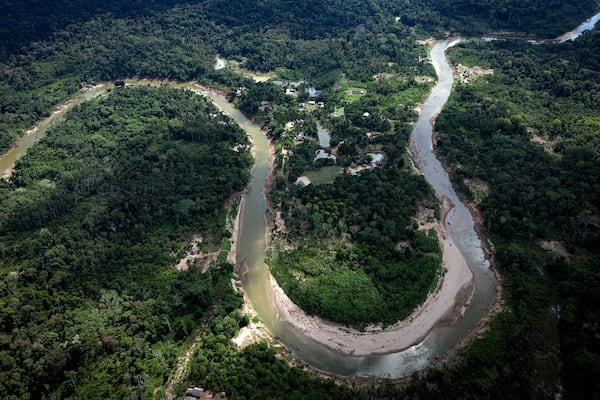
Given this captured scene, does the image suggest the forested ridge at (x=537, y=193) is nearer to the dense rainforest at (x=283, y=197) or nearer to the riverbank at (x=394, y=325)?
the dense rainforest at (x=283, y=197)

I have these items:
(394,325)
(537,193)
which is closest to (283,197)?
A: (394,325)

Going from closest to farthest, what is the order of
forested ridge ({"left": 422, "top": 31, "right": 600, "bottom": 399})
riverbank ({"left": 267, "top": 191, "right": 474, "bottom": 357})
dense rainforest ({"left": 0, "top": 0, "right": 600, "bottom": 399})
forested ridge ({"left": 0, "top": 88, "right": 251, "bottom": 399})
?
forested ridge ({"left": 0, "top": 88, "right": 251, "bottom": 399})
dense rainforest ({"left": 0, "top": 0, "right": 600, "bottom": 399})
forested ridge ({"left": 422, "top": 31, "right": 600, "bottom": 399})
riverbank ({"left": 267, "top": 191, "right": 474, "bottom": 357})

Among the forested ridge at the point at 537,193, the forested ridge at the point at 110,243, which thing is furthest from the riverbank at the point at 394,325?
the forested ridge at the point at 110,243

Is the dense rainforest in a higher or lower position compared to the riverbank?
higher

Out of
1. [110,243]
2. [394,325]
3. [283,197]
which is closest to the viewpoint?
[394,325]

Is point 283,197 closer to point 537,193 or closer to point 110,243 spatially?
point 110,243

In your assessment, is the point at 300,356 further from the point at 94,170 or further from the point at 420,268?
the point at 94,170

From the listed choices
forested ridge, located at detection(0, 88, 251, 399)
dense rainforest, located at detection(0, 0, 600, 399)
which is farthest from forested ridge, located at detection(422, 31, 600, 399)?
forested ridge, located at detection(0, 88, 251, 399)

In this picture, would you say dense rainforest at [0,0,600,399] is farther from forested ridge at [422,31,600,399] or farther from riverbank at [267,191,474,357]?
riverbank at [267,191,474,357]

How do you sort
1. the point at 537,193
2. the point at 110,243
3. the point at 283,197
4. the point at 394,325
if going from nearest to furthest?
1. the point at 394,325
2. the point at 110,243
3. the point at 537,193
4. the point at 283,197
